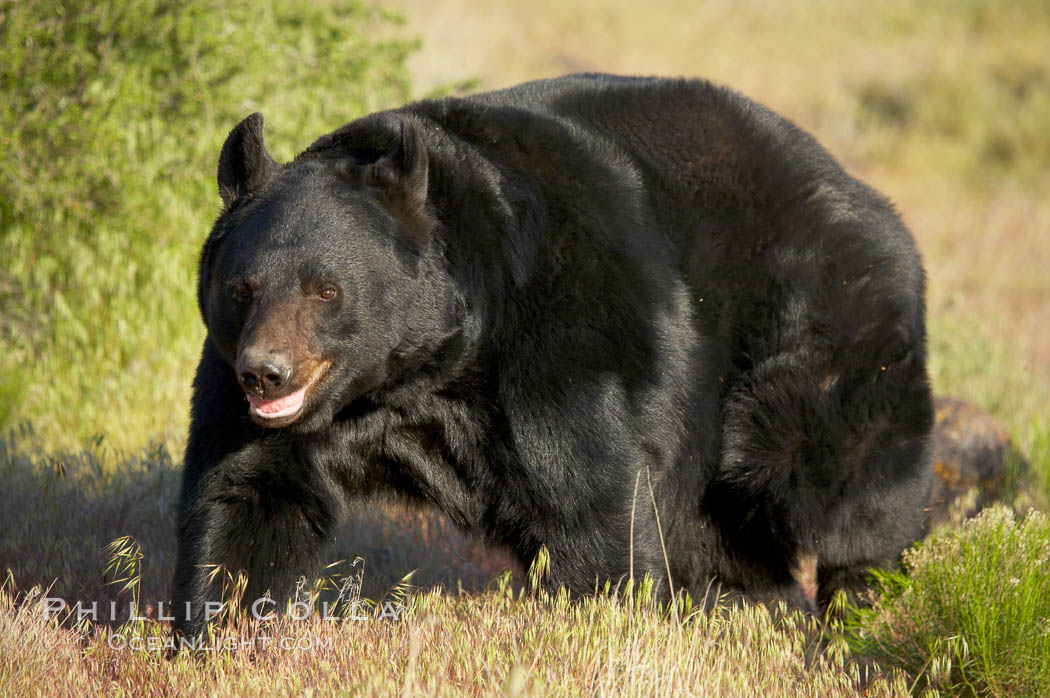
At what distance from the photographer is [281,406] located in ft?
10.8

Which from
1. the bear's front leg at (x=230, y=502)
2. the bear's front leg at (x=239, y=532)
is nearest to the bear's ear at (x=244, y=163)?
the bear's front leg at (x=230, y=502)


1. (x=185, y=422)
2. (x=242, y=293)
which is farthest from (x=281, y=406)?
(x=185, y=422)

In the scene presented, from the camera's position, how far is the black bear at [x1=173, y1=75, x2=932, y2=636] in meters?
3.48

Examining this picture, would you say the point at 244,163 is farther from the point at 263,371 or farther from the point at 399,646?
the point at 399,646

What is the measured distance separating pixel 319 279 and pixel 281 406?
0.39m

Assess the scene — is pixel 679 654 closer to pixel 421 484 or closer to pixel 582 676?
pixel 582 676

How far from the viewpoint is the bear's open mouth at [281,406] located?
3.26 metres

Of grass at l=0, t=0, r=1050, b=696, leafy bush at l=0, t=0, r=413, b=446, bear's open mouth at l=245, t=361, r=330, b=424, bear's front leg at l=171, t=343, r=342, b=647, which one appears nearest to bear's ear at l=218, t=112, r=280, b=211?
bear's front leg at l=171, t=343, r=342, b=647

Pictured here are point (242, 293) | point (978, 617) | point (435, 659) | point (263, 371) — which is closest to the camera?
point (263, 371)

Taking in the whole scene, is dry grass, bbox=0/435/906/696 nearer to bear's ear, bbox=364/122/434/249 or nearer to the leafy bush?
bear's ear, bbox=364/122/434/249

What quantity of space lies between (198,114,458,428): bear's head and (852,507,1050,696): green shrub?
6.10 feet

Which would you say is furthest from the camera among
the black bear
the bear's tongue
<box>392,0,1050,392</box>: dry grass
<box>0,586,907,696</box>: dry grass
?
<box>392,0,1050,392</box>: dry grass

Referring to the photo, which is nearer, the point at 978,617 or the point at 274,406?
the point at 274,406

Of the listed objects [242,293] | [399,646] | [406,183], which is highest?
[406,183]
